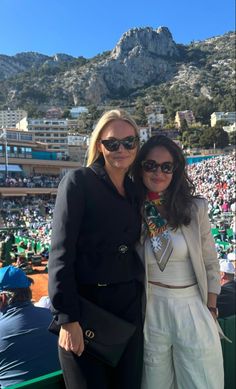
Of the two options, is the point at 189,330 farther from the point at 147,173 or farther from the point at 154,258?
the point at 147,173

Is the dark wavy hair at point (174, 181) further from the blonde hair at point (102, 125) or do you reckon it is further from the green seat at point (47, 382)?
the green seat at point (47, 382)

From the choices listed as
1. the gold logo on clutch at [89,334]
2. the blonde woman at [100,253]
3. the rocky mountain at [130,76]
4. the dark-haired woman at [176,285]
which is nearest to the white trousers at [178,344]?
the dark-haired woman at [176,285]

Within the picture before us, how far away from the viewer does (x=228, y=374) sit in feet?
9.13

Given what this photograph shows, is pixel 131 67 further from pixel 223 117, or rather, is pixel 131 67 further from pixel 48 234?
pixel 48 234

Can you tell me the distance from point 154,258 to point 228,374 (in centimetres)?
132

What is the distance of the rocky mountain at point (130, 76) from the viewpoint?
418 feet

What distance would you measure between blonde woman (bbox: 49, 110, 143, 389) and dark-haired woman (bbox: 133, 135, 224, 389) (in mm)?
114

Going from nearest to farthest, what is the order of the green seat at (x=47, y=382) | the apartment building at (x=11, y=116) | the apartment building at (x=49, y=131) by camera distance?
1. the green seat at (x=47, y=382)
2. the apartment building at (x=49, y=131)
3. the apartment building at (x=11, y=116)

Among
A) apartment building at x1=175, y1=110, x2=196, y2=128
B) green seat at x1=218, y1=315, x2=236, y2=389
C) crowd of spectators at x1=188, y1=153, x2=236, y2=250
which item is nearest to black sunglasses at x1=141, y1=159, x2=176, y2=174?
green seat at x1=218, y1=315, x2=236, y2=389

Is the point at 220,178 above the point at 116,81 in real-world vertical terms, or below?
below

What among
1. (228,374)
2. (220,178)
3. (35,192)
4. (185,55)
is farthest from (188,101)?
(228,374)

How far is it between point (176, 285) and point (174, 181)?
561 millimetres

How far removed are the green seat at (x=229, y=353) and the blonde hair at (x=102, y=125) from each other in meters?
1.51

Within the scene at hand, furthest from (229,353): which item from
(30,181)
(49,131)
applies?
(49,131)
